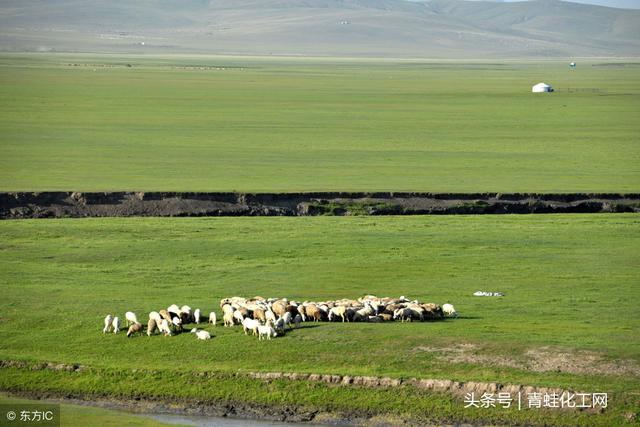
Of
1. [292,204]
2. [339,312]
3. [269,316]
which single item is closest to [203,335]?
[269,316]

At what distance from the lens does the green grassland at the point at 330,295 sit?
1991 cm

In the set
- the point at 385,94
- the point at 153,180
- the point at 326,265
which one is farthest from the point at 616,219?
the point at 385,94

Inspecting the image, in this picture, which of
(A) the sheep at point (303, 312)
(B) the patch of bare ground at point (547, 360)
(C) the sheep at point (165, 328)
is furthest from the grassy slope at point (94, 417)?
(B) the patch of bare ground at point (547, 360)

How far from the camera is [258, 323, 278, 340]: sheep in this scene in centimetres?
2144

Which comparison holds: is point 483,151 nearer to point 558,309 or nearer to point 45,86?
point 558,309

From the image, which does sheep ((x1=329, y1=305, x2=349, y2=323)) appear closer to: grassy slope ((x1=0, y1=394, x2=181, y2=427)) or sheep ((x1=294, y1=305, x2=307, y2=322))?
sheep ((x1=294, y1=305, x2=307, y2=322))

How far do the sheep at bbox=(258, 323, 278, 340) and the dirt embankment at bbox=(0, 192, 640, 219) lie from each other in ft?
59.7

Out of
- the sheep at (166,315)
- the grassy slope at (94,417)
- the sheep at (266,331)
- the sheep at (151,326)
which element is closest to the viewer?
the grassy slope at (94,417)

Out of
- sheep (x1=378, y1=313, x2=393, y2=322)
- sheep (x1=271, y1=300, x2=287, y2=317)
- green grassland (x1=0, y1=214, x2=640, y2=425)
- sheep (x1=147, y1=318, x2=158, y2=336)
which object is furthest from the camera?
sheep (x1=378, y1=313, x2=393, y2=322)

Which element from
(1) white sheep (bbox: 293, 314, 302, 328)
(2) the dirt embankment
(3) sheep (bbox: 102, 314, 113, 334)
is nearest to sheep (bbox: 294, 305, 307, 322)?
(1) white sheep (bbox: 293, 314, 302, 328)

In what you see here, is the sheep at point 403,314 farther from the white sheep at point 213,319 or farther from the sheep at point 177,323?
the sheep at point 177,323

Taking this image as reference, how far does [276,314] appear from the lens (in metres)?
22.4

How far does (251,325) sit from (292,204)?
19.3 metres

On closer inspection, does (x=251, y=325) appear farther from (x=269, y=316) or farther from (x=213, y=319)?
(x=213, y=319)
